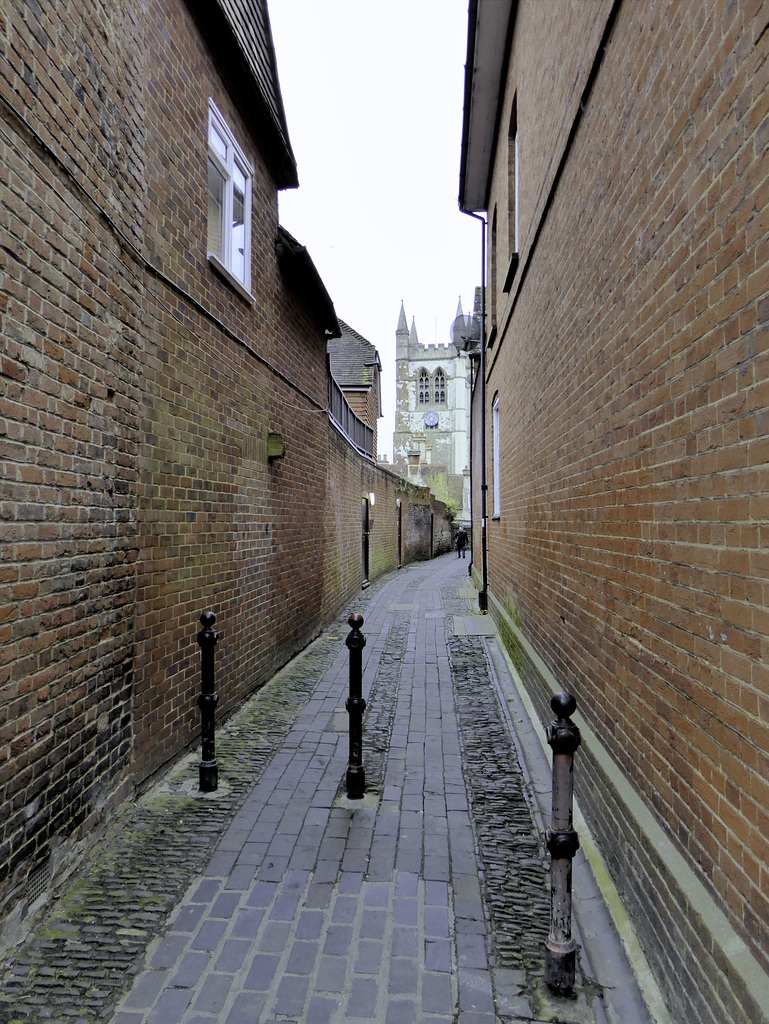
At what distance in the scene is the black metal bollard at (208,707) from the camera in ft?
13.0

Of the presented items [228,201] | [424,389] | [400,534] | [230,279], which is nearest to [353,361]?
[400,534]

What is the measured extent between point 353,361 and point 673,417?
1879 centimetres

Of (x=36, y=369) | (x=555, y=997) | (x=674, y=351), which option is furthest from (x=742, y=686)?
(x=36, y=369)

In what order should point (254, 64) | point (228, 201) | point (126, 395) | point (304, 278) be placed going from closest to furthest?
point (126, 395)
point (228, 201)
point (254, 64)
point (304, 278)

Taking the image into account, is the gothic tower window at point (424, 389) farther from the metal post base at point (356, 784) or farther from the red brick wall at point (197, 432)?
the metal post base at point (356, 784)

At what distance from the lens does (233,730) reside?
5105 millimetres

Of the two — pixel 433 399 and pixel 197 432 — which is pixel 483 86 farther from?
pixel 433 399

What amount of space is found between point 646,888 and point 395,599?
11.1 m

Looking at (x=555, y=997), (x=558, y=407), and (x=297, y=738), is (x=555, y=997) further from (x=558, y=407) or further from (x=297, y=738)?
(x=558, y=407)

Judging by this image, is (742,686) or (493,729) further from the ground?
(742,686)

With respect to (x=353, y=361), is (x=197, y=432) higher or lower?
lower

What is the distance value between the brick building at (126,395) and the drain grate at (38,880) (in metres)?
0.01

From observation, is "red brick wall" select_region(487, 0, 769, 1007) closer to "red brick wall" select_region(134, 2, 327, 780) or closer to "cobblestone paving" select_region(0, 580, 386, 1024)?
"cobblestone paving" select_region(0, 580, 386, 1024)

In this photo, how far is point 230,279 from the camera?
212 inches
